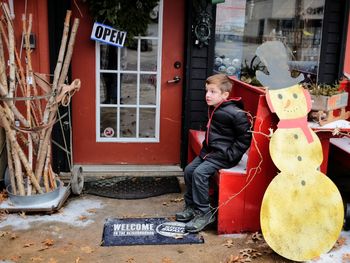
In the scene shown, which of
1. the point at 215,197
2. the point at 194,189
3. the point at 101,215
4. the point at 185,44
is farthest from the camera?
the point at 185,44

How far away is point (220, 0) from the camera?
467cm

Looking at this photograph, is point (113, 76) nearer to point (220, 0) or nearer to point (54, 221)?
point (220, 0)

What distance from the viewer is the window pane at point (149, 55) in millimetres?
5207

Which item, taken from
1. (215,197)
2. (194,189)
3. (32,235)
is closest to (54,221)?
(32,235)

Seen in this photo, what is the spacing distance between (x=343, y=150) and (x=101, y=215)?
252cm

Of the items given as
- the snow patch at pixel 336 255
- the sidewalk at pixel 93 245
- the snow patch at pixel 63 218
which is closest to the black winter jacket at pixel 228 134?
the sidewalk at pixel 93 245

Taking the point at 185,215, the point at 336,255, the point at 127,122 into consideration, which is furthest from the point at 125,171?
the point at 336,255

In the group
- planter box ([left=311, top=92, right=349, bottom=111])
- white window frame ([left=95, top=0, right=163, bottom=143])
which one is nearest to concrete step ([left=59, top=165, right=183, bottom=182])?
white window frame ([left=95, top=0, right=163, bottom=143])

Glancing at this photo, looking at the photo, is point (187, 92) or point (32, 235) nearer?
point (32, 235)

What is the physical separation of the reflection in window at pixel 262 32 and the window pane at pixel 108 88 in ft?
3.98

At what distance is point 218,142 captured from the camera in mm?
3930

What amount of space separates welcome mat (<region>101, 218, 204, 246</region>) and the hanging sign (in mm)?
2015

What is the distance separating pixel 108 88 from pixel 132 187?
121 cm

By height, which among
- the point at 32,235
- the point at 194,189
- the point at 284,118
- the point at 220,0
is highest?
the point at 220,0
